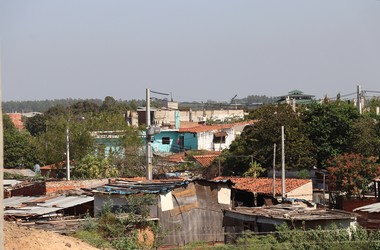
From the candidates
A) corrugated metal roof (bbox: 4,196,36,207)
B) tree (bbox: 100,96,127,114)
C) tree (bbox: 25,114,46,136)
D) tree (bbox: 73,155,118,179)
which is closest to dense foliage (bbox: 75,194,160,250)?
corrugated metal roof (bbox: 4,196,36,207)

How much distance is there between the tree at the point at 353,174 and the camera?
31406mm

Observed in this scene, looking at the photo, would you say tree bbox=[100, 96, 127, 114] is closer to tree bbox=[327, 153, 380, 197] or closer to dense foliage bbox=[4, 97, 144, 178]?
dense foliage bbox=[4, 97, 144, 178]

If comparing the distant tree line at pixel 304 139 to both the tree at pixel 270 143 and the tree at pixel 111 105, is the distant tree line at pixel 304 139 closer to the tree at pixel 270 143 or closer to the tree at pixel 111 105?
the tree at pixel 270 143

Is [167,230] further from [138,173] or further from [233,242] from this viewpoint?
[138,173]

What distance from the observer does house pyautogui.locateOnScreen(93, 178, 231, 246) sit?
22656 mm

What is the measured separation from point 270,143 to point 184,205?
1646 cm

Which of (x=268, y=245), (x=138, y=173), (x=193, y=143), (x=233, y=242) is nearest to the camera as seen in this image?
(x=268, y=245)

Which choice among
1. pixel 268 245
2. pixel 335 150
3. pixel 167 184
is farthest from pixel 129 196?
pixel 335 150

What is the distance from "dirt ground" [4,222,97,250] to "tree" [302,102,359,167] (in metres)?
25.5

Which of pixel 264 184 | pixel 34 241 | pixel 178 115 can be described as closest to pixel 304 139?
pixel 264 184

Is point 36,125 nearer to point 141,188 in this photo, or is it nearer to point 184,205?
point 141,188

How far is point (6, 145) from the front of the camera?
5862 centimetres

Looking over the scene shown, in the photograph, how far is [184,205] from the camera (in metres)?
23.5

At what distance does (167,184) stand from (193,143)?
3350cm
